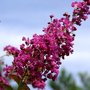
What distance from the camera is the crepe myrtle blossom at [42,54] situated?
8094 millimetres

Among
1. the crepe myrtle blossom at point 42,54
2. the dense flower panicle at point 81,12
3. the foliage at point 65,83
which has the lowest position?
the crepe myrtle blossom at point 42,54

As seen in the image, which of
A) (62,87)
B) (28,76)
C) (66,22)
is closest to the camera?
(28,76)

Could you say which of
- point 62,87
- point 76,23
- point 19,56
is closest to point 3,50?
point 19,56

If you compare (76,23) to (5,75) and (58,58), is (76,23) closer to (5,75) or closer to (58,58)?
(58,58)

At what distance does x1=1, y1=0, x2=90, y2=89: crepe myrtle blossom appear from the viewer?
8094 mm

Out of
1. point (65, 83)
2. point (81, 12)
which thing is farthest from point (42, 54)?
point (65, 83)

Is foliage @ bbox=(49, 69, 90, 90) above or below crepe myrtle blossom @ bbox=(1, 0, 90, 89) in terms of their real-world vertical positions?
above

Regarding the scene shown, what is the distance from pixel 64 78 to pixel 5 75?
7371cm

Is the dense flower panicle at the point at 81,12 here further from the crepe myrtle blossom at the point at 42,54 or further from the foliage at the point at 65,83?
the foliage at the point at 65,83

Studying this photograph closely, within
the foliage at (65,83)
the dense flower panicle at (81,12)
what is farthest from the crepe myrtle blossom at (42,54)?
the foliage at (65,83)

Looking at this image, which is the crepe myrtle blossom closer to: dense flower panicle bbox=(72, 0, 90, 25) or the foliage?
dense flower panicle bbox=(72, 0, 90, 25)

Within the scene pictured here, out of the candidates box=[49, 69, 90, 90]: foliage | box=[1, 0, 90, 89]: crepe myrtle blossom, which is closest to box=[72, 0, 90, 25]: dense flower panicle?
box=[1, 0, 90, 89]: crepe myrtle blossom

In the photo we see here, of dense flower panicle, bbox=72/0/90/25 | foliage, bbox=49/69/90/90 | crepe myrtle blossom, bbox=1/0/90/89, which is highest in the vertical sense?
foliage, bbox=49/69/90/90

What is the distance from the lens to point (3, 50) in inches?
350
